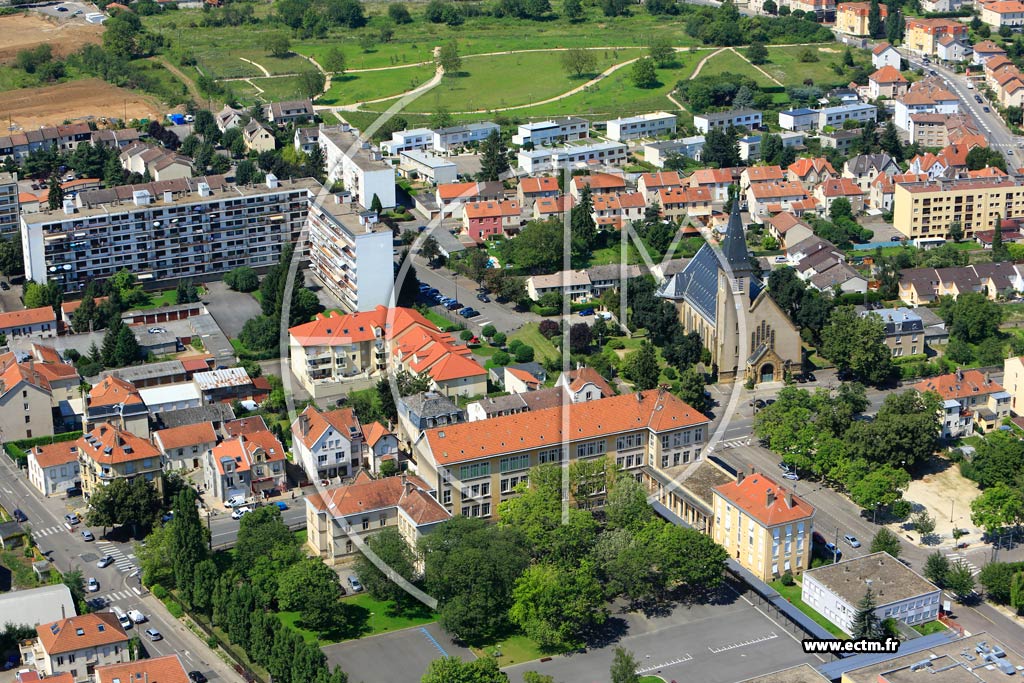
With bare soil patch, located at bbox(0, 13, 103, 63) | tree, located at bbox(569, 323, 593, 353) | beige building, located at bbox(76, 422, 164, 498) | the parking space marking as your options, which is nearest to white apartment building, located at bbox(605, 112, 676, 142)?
tree, located at bbox(569, 323, 593, 353)

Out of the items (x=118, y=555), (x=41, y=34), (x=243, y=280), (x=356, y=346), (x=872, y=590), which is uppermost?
(x=41, y=34)

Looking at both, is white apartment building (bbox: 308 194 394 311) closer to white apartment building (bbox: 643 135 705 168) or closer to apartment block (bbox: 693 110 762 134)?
white apartment building (bbox: 643 135 705 168)

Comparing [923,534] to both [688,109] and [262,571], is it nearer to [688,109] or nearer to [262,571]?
[262,571]

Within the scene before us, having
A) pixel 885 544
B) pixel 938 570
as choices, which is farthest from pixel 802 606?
pixel 938 570

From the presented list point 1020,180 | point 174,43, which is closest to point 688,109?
point 1020,180

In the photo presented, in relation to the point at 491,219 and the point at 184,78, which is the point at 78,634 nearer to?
the point at 491,219
